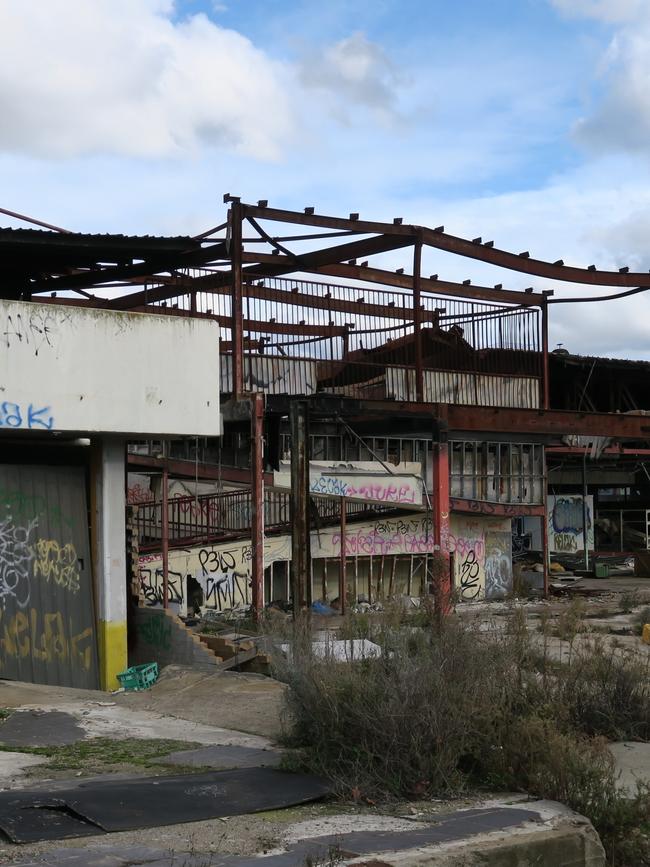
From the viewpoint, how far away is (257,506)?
1644cm

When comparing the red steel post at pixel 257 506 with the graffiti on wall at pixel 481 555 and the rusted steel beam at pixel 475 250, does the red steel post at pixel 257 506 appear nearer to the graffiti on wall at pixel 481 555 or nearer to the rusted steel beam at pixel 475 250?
the rusted steel beam at pixel 475 250

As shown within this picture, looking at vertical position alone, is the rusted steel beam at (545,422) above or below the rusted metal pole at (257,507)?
above

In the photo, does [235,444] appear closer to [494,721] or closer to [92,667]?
[92,667]

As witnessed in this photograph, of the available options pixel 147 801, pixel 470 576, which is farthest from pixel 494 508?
pixel 147 801

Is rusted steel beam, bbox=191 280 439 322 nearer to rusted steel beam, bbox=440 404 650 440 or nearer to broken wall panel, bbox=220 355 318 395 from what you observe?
broken wall panel, bbox=220 355 318 395

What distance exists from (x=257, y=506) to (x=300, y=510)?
683 millimetres

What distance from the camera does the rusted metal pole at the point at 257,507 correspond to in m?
16.1

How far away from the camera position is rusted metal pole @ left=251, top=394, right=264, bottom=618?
52.7 ft

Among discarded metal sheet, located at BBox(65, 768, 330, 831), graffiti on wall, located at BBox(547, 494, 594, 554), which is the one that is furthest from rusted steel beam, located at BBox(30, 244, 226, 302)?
graffiti on wall, located at BBox(547, 494, 594, 554)

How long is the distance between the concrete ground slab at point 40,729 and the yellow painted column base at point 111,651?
314cm

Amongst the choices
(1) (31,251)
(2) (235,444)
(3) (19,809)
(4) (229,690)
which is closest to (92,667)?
(4) (229,690)

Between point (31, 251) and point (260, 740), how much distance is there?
32.5ft

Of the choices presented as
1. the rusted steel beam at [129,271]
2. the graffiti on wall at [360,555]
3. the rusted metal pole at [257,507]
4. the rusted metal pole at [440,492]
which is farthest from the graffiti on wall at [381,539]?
the rusted metal pole at [257,507]

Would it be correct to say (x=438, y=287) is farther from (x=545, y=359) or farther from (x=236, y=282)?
(x=236, y=282)
